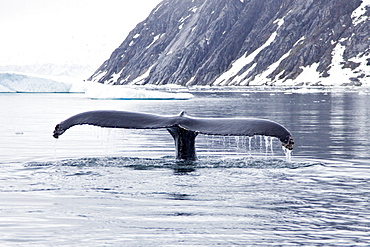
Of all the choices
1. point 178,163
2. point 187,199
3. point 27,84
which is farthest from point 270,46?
point 187,199

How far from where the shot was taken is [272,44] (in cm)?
16725

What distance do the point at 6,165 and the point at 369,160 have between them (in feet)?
23.9

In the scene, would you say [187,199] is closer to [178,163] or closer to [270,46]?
[178,163]

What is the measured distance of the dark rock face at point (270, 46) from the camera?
148000mm

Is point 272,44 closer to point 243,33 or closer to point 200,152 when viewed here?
point 243,33

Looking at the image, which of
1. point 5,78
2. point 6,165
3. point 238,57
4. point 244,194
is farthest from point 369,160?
point 238,57

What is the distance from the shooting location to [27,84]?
251 ft

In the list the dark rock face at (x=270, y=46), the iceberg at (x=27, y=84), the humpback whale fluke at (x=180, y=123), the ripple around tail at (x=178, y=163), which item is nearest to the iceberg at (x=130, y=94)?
the iceberg at (x=27, y=84)

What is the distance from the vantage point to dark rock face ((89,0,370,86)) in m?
148

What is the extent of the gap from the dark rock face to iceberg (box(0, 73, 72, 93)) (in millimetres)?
73559

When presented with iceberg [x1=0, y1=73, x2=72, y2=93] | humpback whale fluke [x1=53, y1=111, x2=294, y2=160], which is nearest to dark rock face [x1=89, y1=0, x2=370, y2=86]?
iceberg [x1=0, y1=73, x2=72, y2=93]

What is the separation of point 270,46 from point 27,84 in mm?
100241

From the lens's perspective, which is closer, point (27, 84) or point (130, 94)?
point (130, 94)

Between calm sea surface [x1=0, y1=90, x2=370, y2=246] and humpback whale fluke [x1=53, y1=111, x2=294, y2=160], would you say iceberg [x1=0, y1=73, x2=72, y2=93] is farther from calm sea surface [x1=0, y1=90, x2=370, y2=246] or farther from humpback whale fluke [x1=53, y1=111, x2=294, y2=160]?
humpback whale fluke [x1=53, y1=111, x2=294, y2=160]
